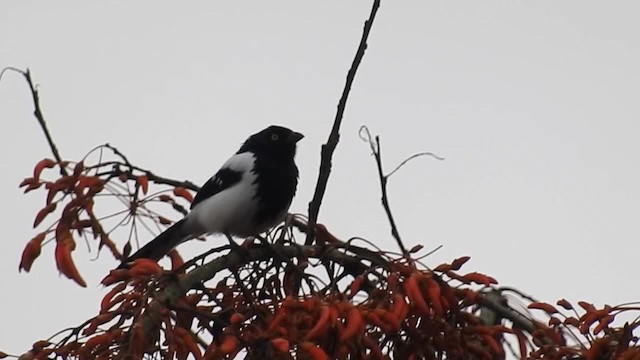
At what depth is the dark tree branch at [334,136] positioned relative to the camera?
4.54 m

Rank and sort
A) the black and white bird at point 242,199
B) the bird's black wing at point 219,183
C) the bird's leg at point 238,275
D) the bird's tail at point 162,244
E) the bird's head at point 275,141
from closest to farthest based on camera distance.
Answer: the bird's leg at point 238,275 → the bird's tail at point 162,244 → the black and white bird at point 242,199 → the bird's black wing at point 219,183 → the bird's head at point 275,141

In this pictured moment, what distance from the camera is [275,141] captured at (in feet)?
22.9

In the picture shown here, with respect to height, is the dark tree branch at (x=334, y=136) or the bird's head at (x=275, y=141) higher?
the bird's head at (x=275, y=141)

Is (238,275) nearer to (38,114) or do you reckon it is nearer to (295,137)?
(38,114)

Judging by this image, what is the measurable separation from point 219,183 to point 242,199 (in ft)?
0.94

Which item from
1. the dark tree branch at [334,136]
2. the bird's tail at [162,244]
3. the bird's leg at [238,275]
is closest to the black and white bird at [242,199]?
the bird's tail at [162,244]

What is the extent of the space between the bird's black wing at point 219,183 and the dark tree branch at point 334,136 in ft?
6.93

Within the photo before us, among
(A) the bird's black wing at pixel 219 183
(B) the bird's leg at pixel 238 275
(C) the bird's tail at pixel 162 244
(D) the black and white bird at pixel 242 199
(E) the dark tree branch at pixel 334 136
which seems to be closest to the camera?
(B) the bird's leg at pixel 238 275

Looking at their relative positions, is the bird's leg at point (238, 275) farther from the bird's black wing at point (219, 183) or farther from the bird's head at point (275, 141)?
the bird's head at point (275, 141)

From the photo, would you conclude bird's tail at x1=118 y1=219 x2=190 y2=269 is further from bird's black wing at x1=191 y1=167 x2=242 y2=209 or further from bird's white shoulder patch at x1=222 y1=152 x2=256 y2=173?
bird's white shoulder patch at x1=222 y1=152 x2=256 y2=173

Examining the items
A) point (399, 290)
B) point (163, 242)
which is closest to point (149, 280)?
point (399, 290)

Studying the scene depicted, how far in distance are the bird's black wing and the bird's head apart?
0.28 meters

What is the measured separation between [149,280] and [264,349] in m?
0.61

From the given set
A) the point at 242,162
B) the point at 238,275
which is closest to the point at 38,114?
the point at 238,275
